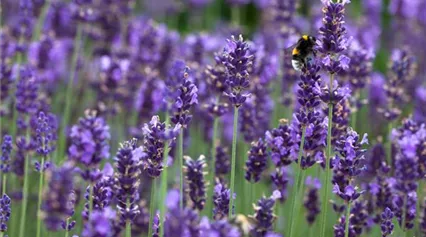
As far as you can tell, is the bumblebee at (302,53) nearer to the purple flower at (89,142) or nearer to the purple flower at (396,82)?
the purple flower at (89,142)

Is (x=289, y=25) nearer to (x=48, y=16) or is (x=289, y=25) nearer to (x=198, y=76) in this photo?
(x=198, y=76)

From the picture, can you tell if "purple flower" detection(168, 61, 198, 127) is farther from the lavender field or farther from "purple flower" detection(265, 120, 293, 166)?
"purple flower" detection(265, 120, 293, 166)

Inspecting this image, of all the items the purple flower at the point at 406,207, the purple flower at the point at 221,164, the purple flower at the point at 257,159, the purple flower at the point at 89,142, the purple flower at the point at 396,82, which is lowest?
the purple flower at the point at 406,207

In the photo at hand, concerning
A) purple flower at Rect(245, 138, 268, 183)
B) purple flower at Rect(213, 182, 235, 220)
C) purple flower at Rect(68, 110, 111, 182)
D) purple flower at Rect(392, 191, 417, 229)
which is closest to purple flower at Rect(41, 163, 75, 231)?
purple flower at Rect(68, 110, 111, 182)


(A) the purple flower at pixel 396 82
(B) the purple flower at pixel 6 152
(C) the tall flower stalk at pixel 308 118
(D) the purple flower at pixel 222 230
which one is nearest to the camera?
(D) the purple flower at pixel 222 230

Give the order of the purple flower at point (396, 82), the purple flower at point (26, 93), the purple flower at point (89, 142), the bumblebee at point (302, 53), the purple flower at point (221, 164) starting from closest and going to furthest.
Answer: the purple flower at point (89, 142), the bumblebee at point (302, 53), the purple flower at point (221, 164), the purple flower at point (26, 93), the purple flower at point (396, 82)

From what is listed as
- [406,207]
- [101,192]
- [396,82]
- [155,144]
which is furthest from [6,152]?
[396,82]

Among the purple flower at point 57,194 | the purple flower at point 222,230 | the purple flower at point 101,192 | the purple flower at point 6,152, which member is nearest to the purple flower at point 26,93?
the purple flower at point 6,152

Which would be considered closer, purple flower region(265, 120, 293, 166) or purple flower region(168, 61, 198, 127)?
purple flower region(168, 61, 198, 127)
